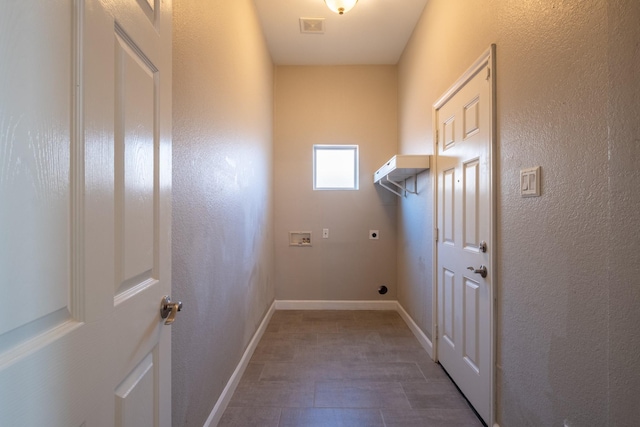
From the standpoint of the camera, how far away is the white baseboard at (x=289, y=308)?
1.78 metres

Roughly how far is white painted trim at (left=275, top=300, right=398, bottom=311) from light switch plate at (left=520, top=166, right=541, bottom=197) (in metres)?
2.65

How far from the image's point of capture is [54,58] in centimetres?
50

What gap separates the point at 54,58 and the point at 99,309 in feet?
1.50

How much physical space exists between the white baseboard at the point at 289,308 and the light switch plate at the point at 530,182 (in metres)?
1.67

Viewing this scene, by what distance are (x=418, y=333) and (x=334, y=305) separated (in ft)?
3.78

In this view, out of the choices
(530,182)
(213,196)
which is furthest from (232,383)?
(530,182)

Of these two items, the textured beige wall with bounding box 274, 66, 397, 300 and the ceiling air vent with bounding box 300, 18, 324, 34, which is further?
the textured beige wall with bounding box 274, 66, 397, 300

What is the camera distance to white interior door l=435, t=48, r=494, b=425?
167 cm

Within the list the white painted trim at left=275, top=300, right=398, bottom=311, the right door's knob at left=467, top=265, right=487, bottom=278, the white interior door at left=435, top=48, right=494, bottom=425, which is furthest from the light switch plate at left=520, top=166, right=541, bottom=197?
the white painted trim at left=275, top=300, right=398, bottom=311

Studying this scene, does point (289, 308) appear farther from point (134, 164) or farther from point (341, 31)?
point (134, 164)

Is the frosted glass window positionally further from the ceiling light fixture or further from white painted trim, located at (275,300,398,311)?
the ceiling light fixture

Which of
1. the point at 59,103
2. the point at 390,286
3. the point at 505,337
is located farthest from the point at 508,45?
the point at 390,286

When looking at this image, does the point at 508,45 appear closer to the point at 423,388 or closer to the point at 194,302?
the point at 194,302

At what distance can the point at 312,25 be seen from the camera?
2.93m
